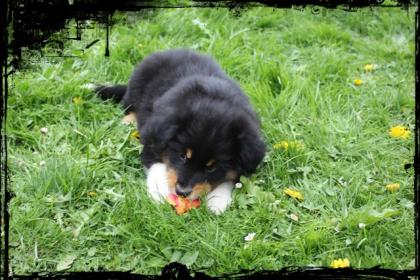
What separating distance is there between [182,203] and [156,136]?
0.50 m

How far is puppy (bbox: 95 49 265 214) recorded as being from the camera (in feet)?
10.5

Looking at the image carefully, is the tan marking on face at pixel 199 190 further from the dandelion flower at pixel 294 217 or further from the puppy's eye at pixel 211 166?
the dandelion flower at pixel 294 217

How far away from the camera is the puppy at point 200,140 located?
3193 mm

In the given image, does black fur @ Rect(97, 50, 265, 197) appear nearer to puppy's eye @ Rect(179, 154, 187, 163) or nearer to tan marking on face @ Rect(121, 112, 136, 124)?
puppy's eye @ Rect(179, 154, 187, 163)

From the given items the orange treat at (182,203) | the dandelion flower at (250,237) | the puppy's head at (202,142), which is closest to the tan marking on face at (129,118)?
the puppy's head at (202,142)

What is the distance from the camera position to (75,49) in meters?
4.43

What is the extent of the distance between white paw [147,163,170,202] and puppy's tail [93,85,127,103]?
1.04 meters

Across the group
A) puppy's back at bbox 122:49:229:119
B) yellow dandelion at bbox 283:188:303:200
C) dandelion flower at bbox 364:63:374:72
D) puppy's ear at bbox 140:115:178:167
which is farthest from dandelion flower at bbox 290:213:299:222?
dandelion flower at bbox 364:63:374:72

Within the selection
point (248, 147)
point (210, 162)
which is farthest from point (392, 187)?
point (210, 162)

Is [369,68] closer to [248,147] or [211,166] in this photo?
Answer: [248,147]

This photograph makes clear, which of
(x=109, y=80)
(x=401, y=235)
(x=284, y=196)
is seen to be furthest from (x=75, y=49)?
(x=401, y=235)

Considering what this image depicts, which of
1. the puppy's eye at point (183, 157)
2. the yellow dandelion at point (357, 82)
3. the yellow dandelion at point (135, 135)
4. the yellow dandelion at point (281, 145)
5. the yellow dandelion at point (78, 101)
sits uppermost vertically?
the yellow dandelion at point (357, 82)

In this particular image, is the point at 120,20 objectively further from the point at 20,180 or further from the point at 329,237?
the point at 329,237

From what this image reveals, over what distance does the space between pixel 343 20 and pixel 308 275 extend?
147 inches
